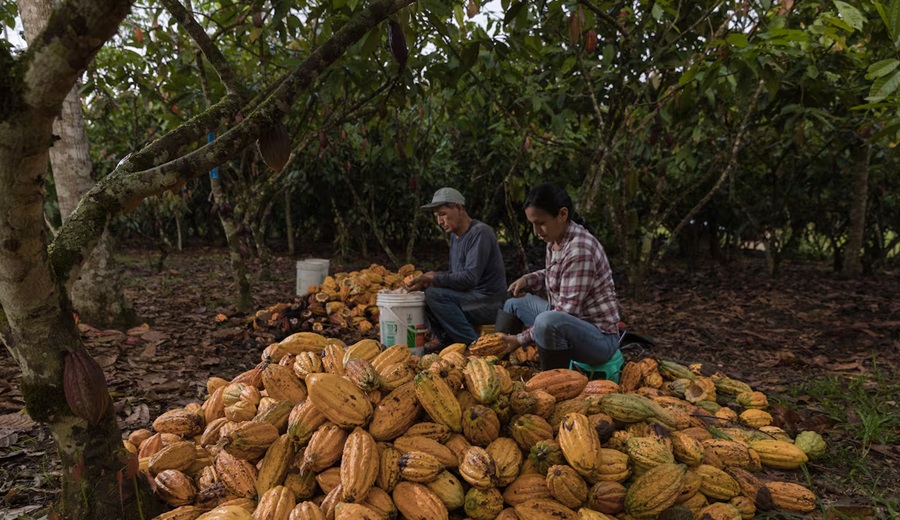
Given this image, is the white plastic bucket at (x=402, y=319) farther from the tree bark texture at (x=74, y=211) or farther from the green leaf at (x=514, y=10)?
the tree bark texture at (x=74, y=211)

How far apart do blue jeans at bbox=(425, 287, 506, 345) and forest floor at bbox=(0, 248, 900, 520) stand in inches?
48.1

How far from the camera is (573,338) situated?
8.57 ft

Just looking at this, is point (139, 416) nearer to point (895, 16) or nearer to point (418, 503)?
point (418, 503)

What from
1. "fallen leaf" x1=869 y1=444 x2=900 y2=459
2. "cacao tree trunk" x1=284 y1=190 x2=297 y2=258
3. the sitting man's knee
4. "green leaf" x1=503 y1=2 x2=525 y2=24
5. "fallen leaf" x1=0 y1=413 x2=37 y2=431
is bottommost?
"fallen leaf" x1=869 y1=444 x2=900 y2=459

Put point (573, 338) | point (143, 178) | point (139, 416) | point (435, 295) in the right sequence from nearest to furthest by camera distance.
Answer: point (143, 178) < point (139, 416) < point (573, 338) < point (435, 295)

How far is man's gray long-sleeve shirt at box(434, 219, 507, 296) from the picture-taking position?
11.9 ft

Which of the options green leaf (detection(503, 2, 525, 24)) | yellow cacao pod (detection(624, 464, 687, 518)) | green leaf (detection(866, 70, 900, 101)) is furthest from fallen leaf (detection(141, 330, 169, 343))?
green leaf (detection(866, 70, 900, 101))

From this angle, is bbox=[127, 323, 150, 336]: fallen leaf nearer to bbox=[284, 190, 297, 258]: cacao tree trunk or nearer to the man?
the man

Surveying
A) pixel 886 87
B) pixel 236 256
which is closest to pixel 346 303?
pixel 236 256

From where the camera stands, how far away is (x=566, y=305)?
2.67 m

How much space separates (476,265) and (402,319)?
0.62 m

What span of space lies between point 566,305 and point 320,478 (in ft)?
4.90

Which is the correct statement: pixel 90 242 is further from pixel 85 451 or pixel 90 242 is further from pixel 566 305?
pixel 566 305

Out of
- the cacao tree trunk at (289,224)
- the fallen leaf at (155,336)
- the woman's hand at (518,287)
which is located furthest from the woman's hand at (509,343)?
the cacao tree trunk at (289,224)
